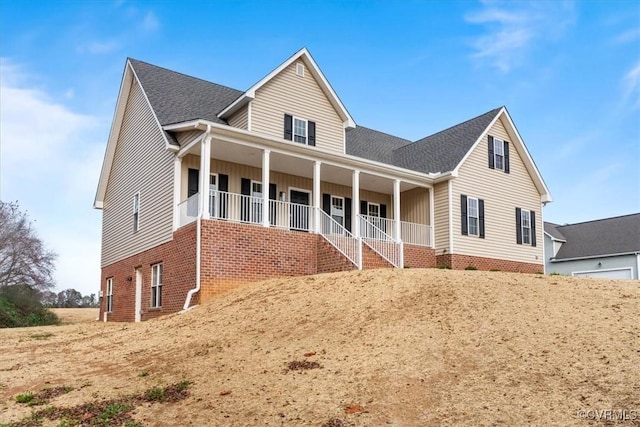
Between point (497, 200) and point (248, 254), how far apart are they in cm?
1214

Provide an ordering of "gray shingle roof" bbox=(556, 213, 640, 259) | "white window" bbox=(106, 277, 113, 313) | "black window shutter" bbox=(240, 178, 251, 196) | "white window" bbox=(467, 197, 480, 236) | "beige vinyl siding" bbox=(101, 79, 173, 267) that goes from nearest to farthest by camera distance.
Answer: "beige vinyl siding" bbox=(101, 79, 173, 267) → "black window shutter" bbox=(240, 178, 251, 196) → "white window" bbox=(106, 277, 113, 313) → "white window" bbox=(467, 197, 480, 236) → "gray shingle roof" bbox=(556, 213, 640, 259)

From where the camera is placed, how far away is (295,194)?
65.8 feet

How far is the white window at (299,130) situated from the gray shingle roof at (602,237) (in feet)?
67.6

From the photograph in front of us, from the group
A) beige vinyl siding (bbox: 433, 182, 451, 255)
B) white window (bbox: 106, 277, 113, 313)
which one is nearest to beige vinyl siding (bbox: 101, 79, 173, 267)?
white window (bbox: 106, 277, 113, 313)

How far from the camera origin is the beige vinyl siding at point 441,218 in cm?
2109

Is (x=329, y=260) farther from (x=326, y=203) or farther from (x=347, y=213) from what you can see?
(x=347, y=213)

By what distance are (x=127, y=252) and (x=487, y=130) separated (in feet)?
48.6

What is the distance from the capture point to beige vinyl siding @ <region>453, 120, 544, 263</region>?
2161 cm

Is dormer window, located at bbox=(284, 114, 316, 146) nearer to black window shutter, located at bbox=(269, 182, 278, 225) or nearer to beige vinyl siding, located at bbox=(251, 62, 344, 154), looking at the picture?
beige vinyl siding, located at bbox=(251, 62, 344, 154)

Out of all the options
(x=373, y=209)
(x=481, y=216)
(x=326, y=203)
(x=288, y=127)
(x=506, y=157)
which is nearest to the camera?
(x=288, y=127)

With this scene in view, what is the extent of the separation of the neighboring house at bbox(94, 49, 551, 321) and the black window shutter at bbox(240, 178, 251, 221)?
4 cm

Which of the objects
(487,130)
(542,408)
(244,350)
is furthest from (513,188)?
(542,408)

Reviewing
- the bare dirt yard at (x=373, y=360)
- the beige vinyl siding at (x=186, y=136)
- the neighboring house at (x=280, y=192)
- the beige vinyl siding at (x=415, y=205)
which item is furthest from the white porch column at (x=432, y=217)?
the beige vinyl siding at (x=186, y=136)

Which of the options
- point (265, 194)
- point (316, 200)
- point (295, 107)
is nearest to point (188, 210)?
point (265, 194)
